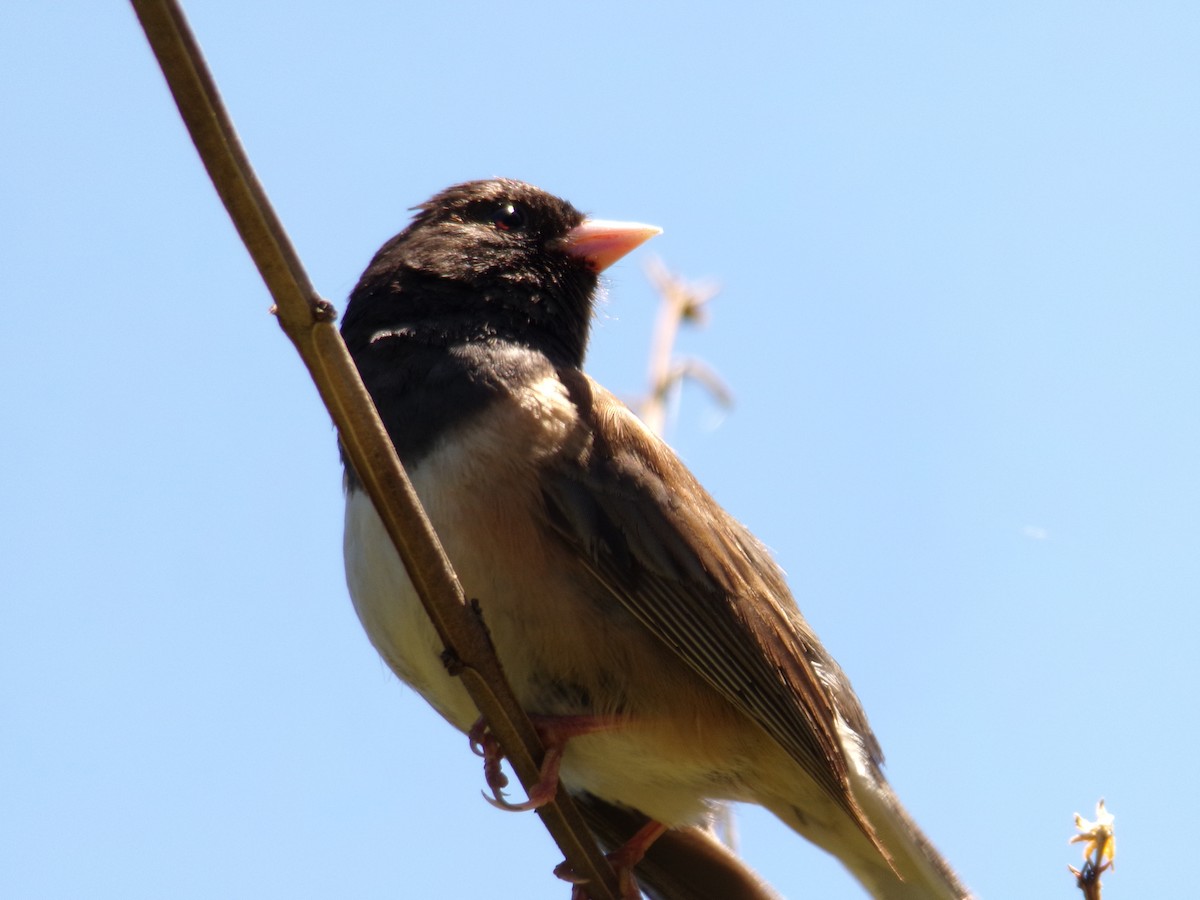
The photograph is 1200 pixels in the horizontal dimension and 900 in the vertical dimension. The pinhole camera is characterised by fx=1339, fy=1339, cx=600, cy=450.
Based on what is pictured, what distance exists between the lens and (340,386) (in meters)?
1.62

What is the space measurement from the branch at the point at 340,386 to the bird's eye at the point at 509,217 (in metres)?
1.54

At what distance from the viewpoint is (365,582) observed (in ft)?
8.35

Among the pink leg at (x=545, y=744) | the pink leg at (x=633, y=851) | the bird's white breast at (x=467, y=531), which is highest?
the bird's white breast at (x=467, y=531)

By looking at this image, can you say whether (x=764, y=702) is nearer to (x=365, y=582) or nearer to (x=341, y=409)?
(x=365, y=582)

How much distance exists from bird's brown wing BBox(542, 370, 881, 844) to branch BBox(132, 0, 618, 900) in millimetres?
527

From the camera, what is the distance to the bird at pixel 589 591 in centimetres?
246

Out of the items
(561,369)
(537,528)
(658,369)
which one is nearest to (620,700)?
(537,528)

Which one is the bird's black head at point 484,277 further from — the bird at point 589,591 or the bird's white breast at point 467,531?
the bird's white breast at point 467,531

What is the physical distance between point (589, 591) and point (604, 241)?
1053mm

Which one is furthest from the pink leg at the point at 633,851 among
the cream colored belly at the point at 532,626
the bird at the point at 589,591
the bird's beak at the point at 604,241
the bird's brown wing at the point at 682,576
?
the bird's beak at the point at 604,241

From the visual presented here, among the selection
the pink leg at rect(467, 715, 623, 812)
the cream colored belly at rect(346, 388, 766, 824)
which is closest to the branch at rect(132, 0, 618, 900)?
the pink leg at rect(467, 715, 623, 812)

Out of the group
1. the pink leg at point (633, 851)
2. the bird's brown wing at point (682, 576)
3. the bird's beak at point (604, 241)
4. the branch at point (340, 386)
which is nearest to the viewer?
the branch at point (340, 386)

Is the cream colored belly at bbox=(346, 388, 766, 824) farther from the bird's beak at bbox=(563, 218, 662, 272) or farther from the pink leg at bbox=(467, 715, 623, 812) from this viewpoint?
the bird's beak at bbox=(563, 218, 662, 272)

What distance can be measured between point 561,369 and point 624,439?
0.75 feet
